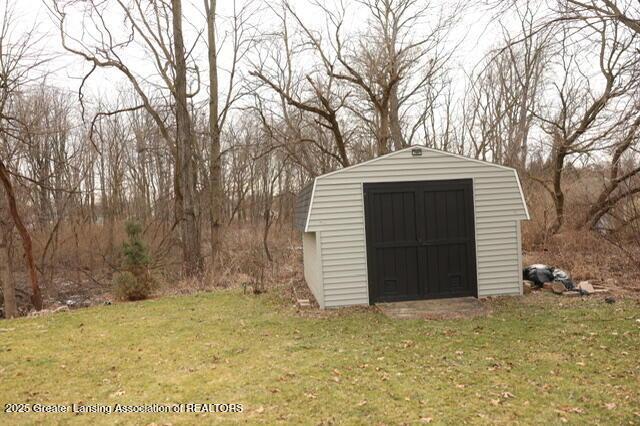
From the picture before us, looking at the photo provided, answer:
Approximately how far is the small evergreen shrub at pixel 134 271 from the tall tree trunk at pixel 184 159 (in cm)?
299

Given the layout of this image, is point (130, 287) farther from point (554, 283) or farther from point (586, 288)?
point (586, 288)

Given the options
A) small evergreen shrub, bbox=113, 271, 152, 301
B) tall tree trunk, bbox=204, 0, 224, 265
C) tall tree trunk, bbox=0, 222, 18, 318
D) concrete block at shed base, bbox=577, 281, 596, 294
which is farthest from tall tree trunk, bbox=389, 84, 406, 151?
tall tree trunk, bbox=0, 222, 18, 318

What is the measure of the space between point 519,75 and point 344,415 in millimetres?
18839

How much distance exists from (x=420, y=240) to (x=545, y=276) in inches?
109

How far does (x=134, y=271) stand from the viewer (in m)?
9.19

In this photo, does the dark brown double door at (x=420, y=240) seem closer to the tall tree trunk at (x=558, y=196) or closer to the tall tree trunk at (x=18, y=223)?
the tall tree trunk at (x=558, y=196)

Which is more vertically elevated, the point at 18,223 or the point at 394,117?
the point at 394,117

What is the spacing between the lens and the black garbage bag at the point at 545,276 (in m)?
8.12

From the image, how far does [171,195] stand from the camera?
20078 millimetres

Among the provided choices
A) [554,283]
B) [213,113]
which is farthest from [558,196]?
[213,113]

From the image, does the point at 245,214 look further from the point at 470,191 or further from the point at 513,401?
the point at 513,401

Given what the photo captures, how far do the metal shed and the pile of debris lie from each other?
0.75 meters

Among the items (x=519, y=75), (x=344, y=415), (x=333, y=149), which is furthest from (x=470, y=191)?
(x=519, y=75)

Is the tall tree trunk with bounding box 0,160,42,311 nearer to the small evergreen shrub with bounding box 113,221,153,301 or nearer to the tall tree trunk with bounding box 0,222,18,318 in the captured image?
the tall tree trunk with bounding box 0,222,18,318
